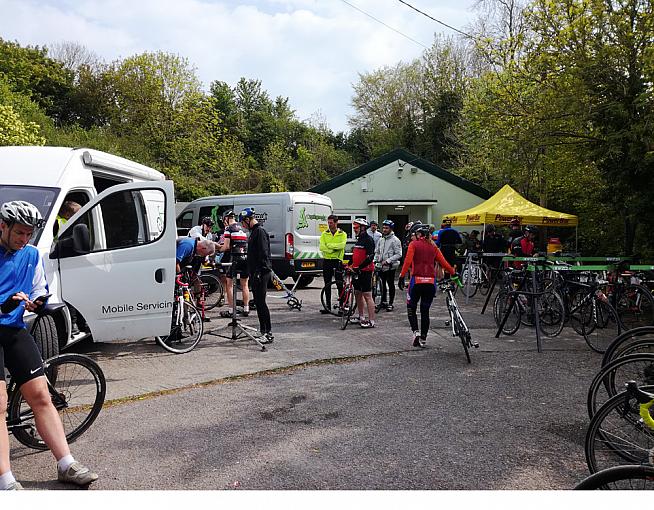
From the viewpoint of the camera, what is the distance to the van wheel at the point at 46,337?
5094 mm

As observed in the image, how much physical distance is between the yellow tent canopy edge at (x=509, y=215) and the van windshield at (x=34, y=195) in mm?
12277

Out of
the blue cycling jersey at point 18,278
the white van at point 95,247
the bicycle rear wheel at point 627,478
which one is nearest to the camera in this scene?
the bicycle rear wheel at point 627,478

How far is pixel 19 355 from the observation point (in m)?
3.59

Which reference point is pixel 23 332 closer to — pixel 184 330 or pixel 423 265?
pixel 184 330

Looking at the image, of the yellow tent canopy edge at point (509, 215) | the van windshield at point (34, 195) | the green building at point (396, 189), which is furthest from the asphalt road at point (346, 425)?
the green building at point (396, 189)

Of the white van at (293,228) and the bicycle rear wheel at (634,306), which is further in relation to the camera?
the white van at (293,228)

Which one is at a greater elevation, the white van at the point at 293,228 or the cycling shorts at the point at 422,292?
the white van at the point at 293,228

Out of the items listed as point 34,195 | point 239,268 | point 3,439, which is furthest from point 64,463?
point 239,268

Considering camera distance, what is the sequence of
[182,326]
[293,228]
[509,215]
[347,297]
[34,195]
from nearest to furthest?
[34,195], [182,326], [347,297], [293,228], [509,215]

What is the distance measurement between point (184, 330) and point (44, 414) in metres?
4.45

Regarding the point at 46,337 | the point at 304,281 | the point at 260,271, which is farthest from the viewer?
the point at 304,281

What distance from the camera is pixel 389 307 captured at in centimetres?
1251

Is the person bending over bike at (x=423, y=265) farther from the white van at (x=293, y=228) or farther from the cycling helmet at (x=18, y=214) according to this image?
the white van at (x=293, y=228)

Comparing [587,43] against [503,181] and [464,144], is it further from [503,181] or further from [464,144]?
[464,144]
